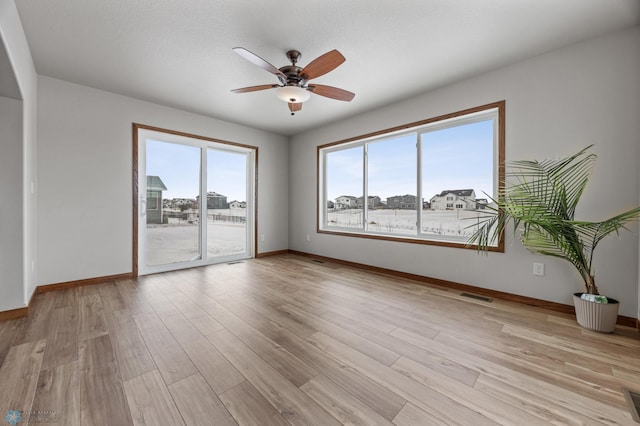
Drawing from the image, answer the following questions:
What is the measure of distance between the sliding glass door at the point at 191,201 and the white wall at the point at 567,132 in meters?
3.30

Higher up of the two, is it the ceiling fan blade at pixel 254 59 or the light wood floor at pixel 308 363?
the ceiling fan blade at pixel 254 59

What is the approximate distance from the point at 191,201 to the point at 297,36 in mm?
3149

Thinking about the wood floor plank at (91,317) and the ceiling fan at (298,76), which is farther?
the ceiling fan at (298,76)

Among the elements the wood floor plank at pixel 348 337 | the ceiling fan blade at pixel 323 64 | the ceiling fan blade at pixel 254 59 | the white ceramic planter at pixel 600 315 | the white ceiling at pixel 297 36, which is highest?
the white ceiling at pixel 297 36

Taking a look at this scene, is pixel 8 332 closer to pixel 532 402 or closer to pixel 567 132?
pixel 532 402

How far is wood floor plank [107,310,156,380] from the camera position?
157cm

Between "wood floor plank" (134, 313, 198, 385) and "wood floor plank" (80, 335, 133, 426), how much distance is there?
0.69 ft

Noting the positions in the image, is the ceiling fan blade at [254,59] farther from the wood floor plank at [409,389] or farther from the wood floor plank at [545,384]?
the wood floor plank at [545,384]

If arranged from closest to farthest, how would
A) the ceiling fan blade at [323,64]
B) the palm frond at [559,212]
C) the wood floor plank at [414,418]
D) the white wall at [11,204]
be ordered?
the wood floor plank at [414,418], the ceiling fan blade at [323,64], the palm frond at [559,212], the white wall at [11,204]

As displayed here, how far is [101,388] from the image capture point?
1.39 m

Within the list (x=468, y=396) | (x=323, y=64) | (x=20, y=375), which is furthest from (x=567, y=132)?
(x=20, y=375)

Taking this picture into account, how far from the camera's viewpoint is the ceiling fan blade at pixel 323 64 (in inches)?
79.1

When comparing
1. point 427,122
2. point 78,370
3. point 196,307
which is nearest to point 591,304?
point 427,122

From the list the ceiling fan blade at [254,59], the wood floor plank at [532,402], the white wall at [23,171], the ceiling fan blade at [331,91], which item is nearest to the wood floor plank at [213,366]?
the wood floor plank at [532,402]
